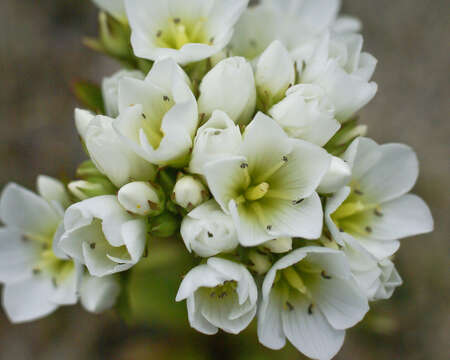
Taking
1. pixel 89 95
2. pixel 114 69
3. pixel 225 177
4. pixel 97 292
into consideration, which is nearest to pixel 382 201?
pixel 225 177

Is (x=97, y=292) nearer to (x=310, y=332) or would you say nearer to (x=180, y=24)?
(x=310, y=332)

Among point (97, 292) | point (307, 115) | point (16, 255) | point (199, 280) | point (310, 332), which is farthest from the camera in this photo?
point (16, 255)

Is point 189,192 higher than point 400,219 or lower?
higher

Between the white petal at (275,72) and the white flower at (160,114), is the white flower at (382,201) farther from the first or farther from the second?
the white flower at (160,114)

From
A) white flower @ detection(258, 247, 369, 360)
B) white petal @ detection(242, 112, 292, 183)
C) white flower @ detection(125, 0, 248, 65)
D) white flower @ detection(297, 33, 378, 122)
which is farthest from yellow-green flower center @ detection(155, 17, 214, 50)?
white flower @ detection(258, 247, 369, 360)

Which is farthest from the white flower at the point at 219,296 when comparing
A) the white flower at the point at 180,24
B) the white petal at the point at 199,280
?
the white flower at the point at 180,24

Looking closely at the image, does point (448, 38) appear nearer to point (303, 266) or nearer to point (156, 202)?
point (303, 266)
